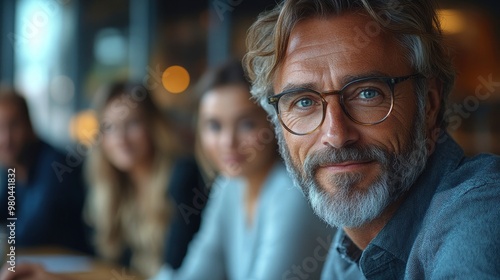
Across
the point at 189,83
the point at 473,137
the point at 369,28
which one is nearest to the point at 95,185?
the point at 369,28

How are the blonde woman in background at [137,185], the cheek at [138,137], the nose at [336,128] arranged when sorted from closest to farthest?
the nose at [336,128]
the blonde woman in background at [137,185]
the cheek at [138,137]

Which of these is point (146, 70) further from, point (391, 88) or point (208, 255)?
point (391, 88)

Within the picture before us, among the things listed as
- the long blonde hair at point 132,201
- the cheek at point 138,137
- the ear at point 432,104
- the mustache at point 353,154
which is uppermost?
the ear at point 432,104

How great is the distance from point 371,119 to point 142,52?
5138mm

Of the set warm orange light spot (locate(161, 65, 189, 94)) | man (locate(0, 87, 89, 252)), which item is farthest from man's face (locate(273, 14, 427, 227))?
warm orange light spot (locate(161, 65, 189, 94))

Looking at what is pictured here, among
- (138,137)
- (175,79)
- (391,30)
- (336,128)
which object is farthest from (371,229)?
(175,79)

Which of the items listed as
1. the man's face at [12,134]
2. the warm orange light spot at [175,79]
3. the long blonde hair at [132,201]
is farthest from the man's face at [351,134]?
the warm orange light spot at [175,79]

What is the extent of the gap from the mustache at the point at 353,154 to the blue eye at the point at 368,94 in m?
0.10

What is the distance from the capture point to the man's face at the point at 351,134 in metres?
1.05

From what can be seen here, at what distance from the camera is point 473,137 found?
4.71m

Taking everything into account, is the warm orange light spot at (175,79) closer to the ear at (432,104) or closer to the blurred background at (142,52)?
the blurred background at (142,52)

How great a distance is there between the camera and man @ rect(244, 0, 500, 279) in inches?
41.1

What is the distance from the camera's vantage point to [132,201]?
9.63 feet

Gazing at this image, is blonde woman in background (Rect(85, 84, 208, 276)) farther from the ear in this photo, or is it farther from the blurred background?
the ear
